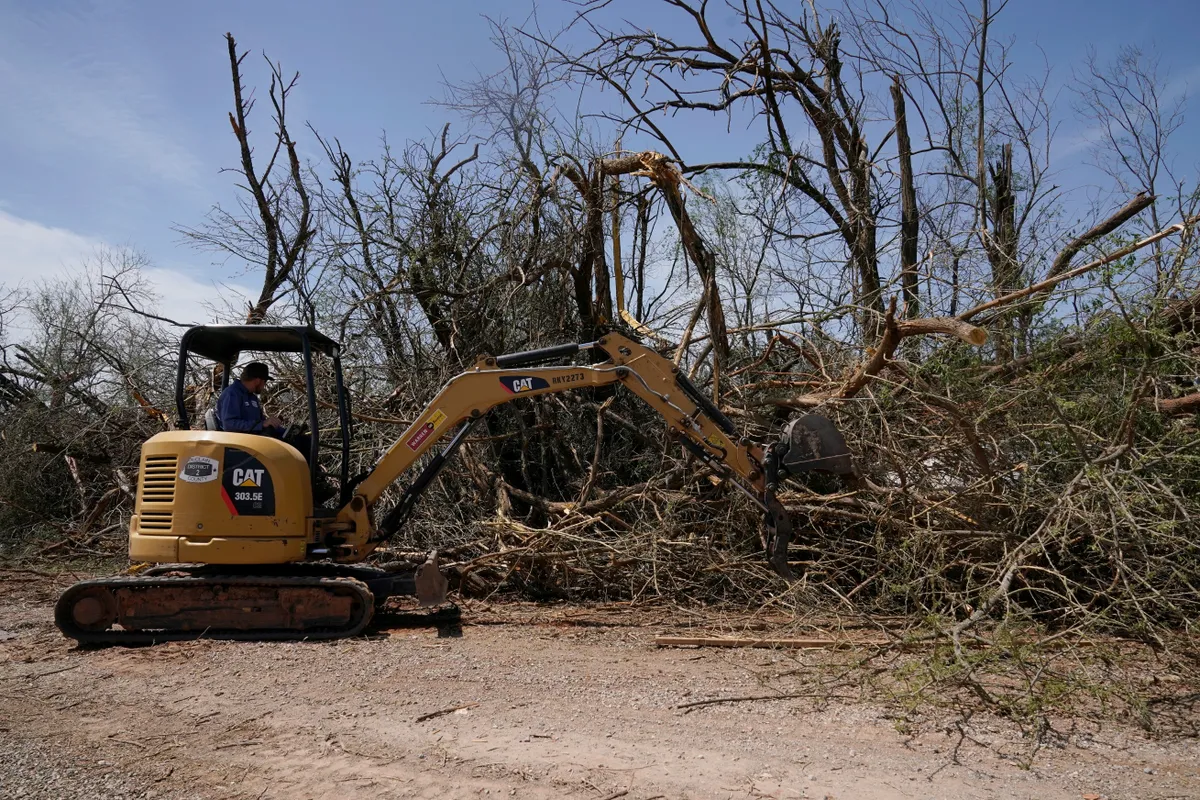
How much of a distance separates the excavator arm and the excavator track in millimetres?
439

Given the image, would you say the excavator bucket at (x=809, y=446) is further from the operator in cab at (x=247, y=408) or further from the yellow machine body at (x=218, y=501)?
the operator in cab at (x=247, y=408)

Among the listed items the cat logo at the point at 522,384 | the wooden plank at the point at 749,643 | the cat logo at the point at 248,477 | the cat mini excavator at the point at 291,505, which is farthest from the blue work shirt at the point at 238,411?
the wooden plank at the point at 749,643

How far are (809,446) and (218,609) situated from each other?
15.0 ft

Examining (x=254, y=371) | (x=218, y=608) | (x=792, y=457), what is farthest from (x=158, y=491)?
(x=792, y=457)

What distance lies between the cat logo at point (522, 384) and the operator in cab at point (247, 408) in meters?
1.78

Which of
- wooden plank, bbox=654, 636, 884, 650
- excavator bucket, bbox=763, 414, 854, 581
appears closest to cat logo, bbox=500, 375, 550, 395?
excavator bucket, bbox=763, 414, 854, 581

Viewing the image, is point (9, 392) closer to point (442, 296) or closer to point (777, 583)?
point (442, 296)

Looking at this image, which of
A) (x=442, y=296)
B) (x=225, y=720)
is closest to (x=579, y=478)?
(x=442, y=296)

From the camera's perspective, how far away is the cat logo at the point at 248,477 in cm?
667

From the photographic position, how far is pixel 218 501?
6664mm

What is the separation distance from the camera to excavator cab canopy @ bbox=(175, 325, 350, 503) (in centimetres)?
693

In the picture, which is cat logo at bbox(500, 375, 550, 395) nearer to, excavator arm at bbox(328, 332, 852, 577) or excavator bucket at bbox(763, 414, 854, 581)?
excavator arm at bbox(328, 332, 852, 577)

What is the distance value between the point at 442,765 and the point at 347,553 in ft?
11.1

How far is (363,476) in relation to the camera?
7.35 meters
